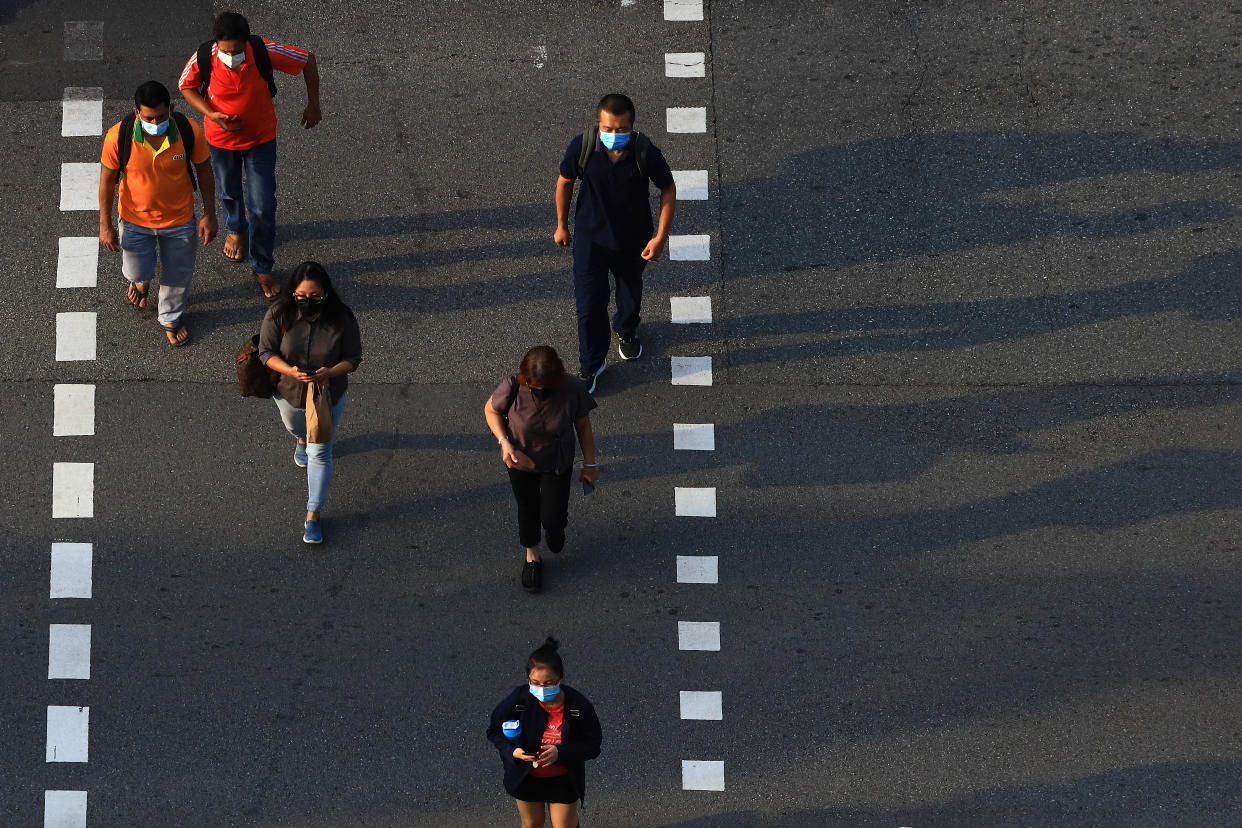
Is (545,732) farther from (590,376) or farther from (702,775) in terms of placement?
(590,376)

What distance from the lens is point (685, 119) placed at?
12.0m

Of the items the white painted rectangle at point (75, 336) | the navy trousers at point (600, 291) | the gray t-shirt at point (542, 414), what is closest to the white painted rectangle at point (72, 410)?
the white painted rectangle at point (75, 336)

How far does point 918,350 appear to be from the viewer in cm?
1116

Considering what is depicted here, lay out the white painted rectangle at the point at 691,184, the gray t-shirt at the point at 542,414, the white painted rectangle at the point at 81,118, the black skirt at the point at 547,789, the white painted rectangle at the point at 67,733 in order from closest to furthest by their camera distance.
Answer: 1. the black skirt at the point at 547,789
2. the gray t-shirt at the point at 542,414
3. the white painted rectangle at the point at 67,733
4. the white painted rectangle at the point at 691,184
5. the white painted rectangle at the point at 81,118

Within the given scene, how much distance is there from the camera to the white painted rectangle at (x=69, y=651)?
32.9 feet

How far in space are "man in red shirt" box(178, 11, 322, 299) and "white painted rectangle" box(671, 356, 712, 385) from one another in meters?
2.73

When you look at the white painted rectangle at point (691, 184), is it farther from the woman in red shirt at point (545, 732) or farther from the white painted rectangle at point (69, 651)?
the white painted rectangle at point (69, 651)

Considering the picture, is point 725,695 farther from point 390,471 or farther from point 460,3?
point 460,3

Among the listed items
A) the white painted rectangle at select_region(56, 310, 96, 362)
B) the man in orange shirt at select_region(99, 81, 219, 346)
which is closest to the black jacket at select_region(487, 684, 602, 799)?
the man in orange shirt at select_region(99, 81, 219, 346)

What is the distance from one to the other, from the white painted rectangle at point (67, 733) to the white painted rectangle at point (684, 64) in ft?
19.1

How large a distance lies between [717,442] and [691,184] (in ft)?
6.51

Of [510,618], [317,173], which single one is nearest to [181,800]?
[510,618]

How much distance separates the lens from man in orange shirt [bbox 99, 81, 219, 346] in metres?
10.2

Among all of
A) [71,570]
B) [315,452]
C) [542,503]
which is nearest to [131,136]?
[315,452]
